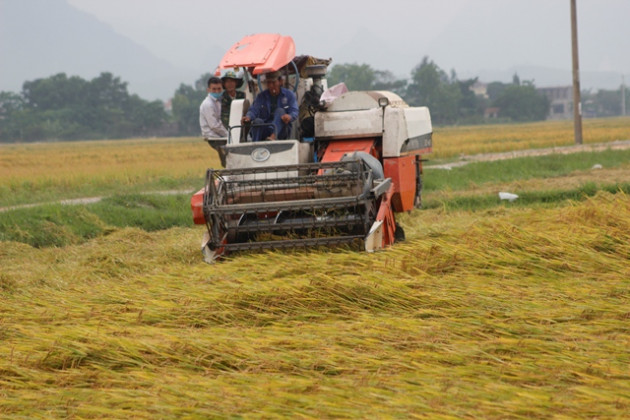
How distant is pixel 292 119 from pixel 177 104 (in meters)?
92.2

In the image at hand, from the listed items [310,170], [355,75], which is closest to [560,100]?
[355,75]

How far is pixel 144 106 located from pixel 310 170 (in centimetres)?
9156

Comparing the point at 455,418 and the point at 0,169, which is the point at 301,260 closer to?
the point at 455,418

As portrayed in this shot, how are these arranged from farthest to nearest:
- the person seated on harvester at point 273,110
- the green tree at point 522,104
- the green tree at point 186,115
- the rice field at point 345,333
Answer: the green tree at point 522,104, the green tree at point 186,115, the person seated on harvester at point 273,110, the rice field at point 345,333

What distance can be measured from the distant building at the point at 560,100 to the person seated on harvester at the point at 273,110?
133m

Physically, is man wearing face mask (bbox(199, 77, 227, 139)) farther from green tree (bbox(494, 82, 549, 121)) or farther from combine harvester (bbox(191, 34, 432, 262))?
green tree (bbox(494, 82, 549, 121))

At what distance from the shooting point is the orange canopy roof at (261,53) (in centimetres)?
887

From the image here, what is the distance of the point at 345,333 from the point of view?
15.9 ft

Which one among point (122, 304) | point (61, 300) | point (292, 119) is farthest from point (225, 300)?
point (292, 119)

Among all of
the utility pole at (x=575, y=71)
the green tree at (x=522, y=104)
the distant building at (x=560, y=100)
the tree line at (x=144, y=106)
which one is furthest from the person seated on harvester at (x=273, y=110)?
the distant building at (x=560, y=100)

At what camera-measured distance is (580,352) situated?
13.8 ft

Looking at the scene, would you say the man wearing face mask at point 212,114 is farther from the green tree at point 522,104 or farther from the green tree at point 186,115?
the green tree at point 522,104

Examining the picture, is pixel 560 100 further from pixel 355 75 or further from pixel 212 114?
pixel 212 114

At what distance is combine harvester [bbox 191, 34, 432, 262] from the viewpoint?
7.84 m
